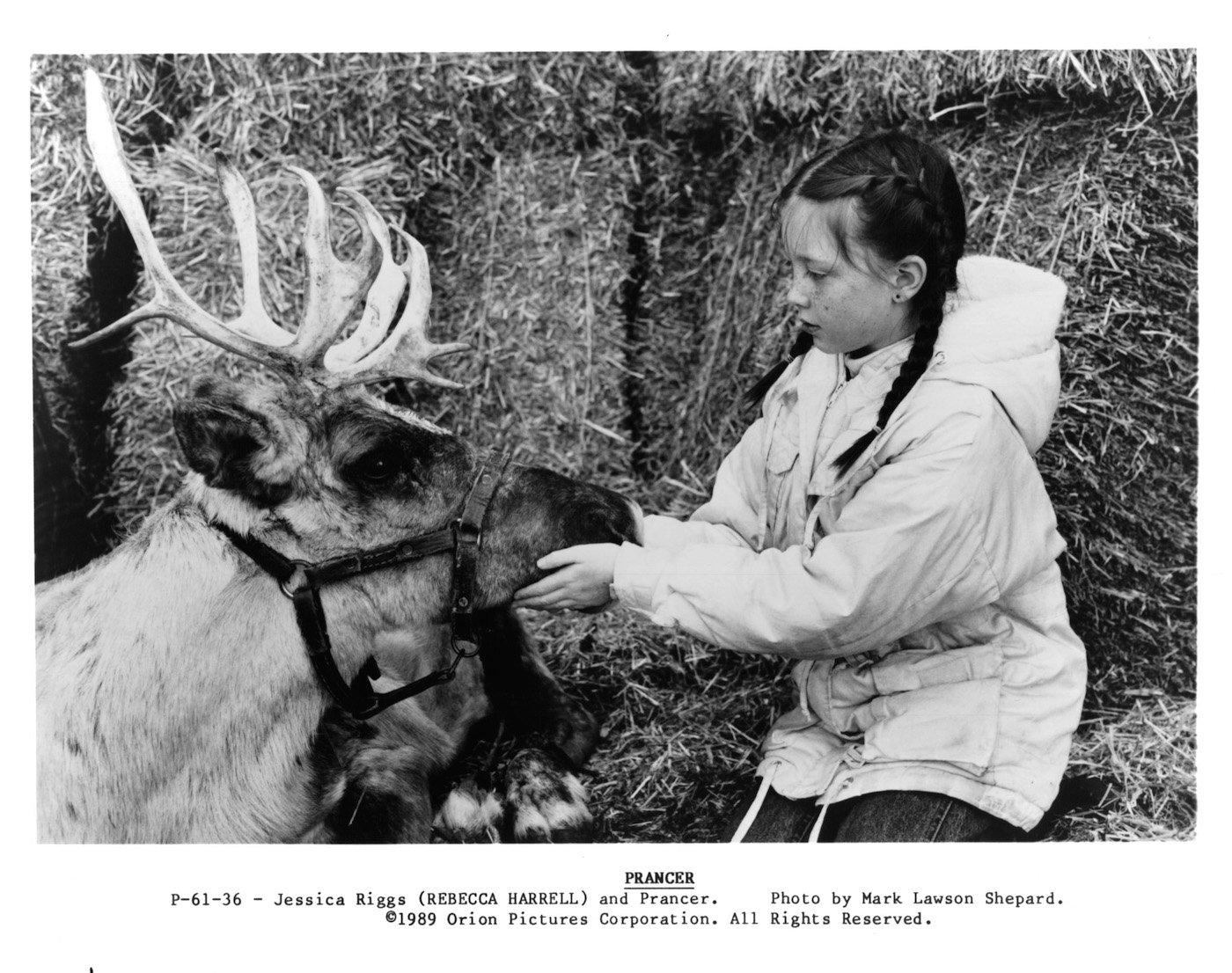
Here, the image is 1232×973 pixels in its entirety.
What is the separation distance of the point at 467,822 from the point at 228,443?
1313 millimetres

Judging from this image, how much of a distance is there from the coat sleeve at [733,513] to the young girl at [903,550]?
0.48 ft

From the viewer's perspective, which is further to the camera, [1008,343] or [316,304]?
[316,304]

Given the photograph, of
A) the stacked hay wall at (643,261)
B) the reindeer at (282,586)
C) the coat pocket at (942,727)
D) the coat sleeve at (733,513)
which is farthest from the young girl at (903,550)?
the stacked hay wall at (643,261)

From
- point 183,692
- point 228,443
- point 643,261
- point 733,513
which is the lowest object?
point 183,692

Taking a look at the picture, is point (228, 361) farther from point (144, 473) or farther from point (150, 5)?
point (150, 5)

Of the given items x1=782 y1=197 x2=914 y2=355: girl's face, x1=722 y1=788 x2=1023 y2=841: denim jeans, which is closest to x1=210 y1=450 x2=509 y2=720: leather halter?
x1=782 y1=197 x2=914 y2=355: girl's face

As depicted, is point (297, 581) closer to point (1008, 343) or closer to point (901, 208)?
point (901, 208)

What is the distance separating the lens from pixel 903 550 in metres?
2.77

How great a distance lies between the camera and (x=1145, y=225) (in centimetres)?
357

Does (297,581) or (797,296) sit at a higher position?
(797,296)

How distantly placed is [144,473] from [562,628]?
1.53 meters

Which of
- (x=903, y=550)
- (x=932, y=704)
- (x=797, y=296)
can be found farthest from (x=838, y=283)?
(x=932, y=704)

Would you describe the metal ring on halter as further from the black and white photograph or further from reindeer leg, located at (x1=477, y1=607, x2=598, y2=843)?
reindeer leg, located at (x1=477, y1=607, x2=598, y2=843)
